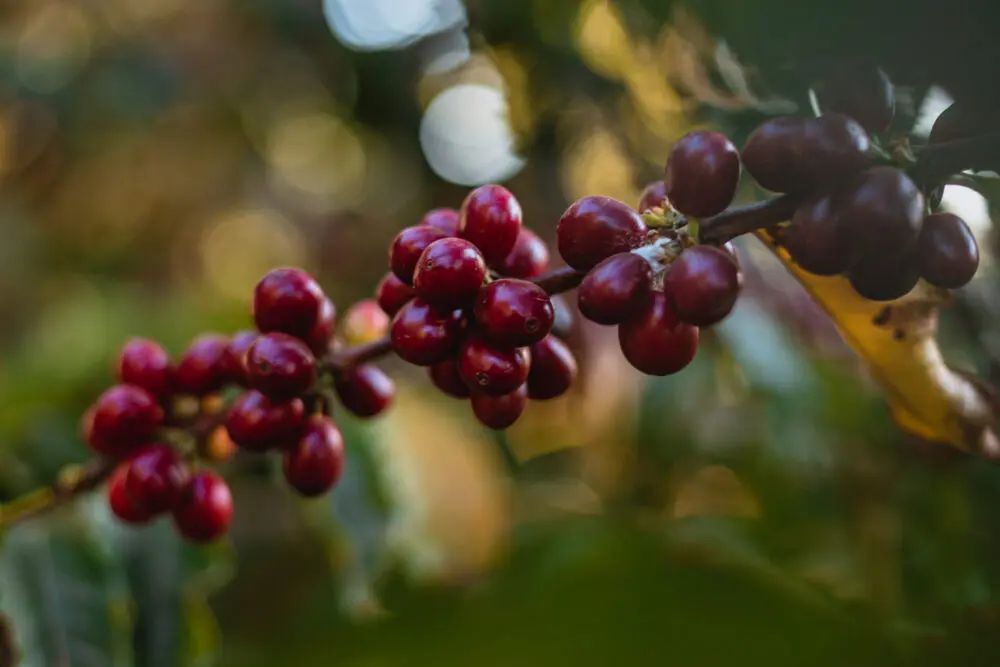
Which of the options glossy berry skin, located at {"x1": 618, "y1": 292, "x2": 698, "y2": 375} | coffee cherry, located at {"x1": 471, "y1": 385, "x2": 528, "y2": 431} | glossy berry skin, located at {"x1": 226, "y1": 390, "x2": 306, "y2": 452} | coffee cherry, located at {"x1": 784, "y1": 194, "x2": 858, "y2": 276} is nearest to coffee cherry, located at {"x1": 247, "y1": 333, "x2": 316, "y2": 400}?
glossy berry skin, located at {"x1": 226, "y1": 390, "x2": 306, "y2": 452}

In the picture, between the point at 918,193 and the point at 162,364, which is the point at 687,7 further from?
the point at 162,364

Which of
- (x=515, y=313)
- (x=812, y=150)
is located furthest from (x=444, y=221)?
(x=812, y=150)

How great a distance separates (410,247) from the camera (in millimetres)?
615

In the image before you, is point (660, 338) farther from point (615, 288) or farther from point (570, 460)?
point (570, 460)

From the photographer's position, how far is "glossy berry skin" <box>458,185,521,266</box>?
2.01 ft

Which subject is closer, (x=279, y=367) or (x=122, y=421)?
(x=279, y=367)

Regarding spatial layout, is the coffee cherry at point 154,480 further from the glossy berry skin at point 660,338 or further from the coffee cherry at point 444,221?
the glossy berry skin at point 660,338

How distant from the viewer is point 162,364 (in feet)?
2.68

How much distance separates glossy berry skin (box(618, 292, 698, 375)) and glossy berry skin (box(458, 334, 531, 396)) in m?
0.07

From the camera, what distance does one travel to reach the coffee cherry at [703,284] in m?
0.51

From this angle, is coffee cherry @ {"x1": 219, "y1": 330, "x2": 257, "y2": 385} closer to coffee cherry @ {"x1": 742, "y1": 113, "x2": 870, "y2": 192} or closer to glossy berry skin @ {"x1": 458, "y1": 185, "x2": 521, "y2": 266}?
glossy berry skin @ {"x1": 458, "y1": 185, "x2": 521, "y2": 266}

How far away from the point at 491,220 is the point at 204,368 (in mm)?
→ 318

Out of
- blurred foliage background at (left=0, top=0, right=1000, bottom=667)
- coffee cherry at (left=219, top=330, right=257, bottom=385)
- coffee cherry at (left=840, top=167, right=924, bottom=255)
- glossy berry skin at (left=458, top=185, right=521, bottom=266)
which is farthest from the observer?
blurred foliage background at (left=0, top=0, right=1000, bottom=667)

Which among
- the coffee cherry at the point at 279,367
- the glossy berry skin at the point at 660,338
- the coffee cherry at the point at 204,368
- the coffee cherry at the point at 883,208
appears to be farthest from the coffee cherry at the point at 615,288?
the coffee cherry at the point at 204,368
